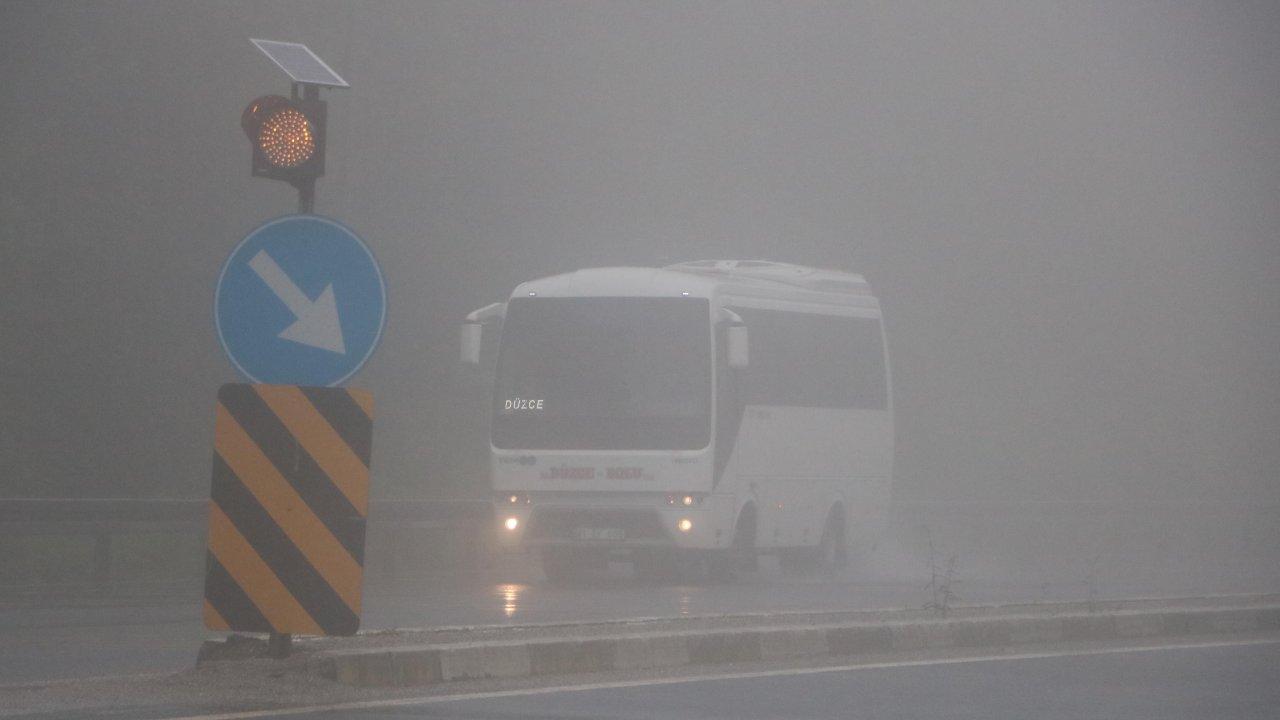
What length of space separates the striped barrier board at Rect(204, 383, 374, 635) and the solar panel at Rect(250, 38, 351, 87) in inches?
54.8

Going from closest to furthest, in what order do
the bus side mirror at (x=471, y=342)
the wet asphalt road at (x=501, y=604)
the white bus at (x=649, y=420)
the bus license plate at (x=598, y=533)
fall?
the wet asphalt road at (x=501, y=604) → the bus license plate at (x=598, y=533) → the white bus at (x=649, y=420) → the bus side mirror at (x=471, y=342)

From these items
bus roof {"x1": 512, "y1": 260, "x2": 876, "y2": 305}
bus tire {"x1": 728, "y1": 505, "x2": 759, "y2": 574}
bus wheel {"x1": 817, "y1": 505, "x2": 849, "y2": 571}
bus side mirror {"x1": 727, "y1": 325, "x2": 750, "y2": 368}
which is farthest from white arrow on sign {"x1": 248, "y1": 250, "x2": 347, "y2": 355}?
bus wheel {"x1": 817, "y1": 505, "x2": 849, "y2": 571}

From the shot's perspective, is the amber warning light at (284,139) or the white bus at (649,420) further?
the white bus at (649,420)

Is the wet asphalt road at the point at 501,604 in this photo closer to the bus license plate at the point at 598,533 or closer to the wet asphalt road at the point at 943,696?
the bus license plate at the point at 598,533

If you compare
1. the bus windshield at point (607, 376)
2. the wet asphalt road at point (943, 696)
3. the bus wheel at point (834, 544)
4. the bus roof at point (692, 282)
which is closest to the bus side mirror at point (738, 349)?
the bus windshield at point (607, 376)

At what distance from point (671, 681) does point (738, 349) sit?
1336 centimetres

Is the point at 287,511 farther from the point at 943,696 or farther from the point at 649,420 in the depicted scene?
the point at 649,420

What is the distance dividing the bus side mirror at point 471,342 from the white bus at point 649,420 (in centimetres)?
2

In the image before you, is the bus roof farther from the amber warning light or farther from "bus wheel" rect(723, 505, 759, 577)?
the amber warning light

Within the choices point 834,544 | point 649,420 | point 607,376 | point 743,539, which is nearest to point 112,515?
point 607,376

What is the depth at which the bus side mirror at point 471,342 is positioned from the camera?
955 inches

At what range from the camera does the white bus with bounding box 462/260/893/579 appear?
23688 mm

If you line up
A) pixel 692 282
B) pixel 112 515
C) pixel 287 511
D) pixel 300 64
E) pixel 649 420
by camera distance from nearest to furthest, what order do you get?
1. pixel 287 511
2. pixel 300 64
3. pixel 112 515
4. pixel 649 420
5. pixel 692 282

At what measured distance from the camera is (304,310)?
9305mm
